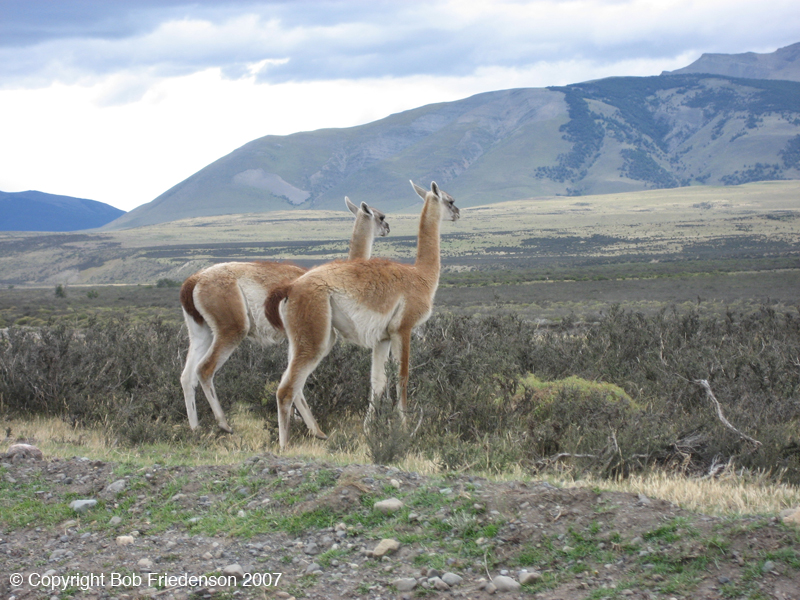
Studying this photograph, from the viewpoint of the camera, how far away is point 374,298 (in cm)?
617

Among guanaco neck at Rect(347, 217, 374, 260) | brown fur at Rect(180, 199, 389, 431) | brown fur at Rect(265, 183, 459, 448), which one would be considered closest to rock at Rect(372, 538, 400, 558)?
brown fur at Rect(265, 183, 459, 448)

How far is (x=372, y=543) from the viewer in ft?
11.6

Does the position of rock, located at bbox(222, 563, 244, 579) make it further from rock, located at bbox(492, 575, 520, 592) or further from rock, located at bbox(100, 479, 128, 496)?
rock, located at bbox(100, 479, 128, 496)

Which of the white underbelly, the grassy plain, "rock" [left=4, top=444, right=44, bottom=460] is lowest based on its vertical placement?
the grassy plain

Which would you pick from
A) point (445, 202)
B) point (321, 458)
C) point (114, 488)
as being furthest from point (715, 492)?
point (445, 202)

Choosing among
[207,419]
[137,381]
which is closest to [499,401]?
[207,419]

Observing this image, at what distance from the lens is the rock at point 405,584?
3.11 m

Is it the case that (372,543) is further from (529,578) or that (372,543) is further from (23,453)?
(23,453)

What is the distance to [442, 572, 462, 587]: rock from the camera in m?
3.13

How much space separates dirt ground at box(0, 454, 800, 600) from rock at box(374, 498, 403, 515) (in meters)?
0.02

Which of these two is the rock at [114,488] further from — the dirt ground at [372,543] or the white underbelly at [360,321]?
the white underbelly at [360,321]

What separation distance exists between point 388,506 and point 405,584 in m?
0.74

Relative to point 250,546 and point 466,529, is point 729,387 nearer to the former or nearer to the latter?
point 466,529

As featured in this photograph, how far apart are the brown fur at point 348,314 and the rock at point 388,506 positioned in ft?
7.25
